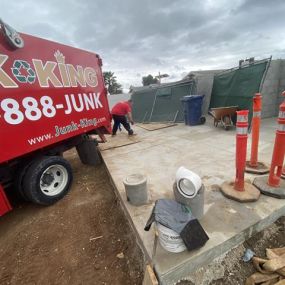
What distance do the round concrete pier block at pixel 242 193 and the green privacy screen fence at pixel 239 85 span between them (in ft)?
14.2

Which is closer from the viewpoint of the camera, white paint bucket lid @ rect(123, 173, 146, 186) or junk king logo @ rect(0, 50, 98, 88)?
white paint bucket lid @ rect(123, 173, 146, 186)

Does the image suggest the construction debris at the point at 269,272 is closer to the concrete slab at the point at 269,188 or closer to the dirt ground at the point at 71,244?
the concrete slab at the point at 269,188

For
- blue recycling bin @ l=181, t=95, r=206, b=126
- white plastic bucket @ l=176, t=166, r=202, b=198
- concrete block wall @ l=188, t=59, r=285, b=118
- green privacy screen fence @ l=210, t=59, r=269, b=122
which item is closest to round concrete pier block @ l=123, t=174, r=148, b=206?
white plastic bucket @ l=176, t=166, r=202, b=198

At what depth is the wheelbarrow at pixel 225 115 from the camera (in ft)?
20.6

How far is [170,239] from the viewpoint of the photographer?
1.70m

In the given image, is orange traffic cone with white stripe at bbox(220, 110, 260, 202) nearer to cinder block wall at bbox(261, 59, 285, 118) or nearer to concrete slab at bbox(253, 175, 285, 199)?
concrete slab at bbox(253, 175, 285, 199)

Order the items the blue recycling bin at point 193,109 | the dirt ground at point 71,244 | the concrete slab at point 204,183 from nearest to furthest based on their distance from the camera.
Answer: the concrete slab at point 204,183 < the dirt ground at point 71,244 < the blue recycling bin at point 193,109

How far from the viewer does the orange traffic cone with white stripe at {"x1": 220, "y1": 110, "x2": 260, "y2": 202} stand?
7.35ft

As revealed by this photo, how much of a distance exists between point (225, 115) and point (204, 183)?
423 centimetres

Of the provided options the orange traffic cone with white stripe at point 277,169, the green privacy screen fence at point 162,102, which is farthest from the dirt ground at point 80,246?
the green privacy screen fence at point 162,102

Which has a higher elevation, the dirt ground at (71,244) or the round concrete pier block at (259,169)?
the round concrete pier block at (259,169)

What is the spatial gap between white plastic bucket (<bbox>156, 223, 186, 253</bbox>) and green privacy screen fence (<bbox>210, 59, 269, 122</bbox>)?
5645 millimetres

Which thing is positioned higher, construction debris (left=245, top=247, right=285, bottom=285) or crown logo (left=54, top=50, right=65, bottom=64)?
crown logo (left=54, top=50, right=65, bottom=64)

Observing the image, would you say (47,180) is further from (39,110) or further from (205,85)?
(205,85)
